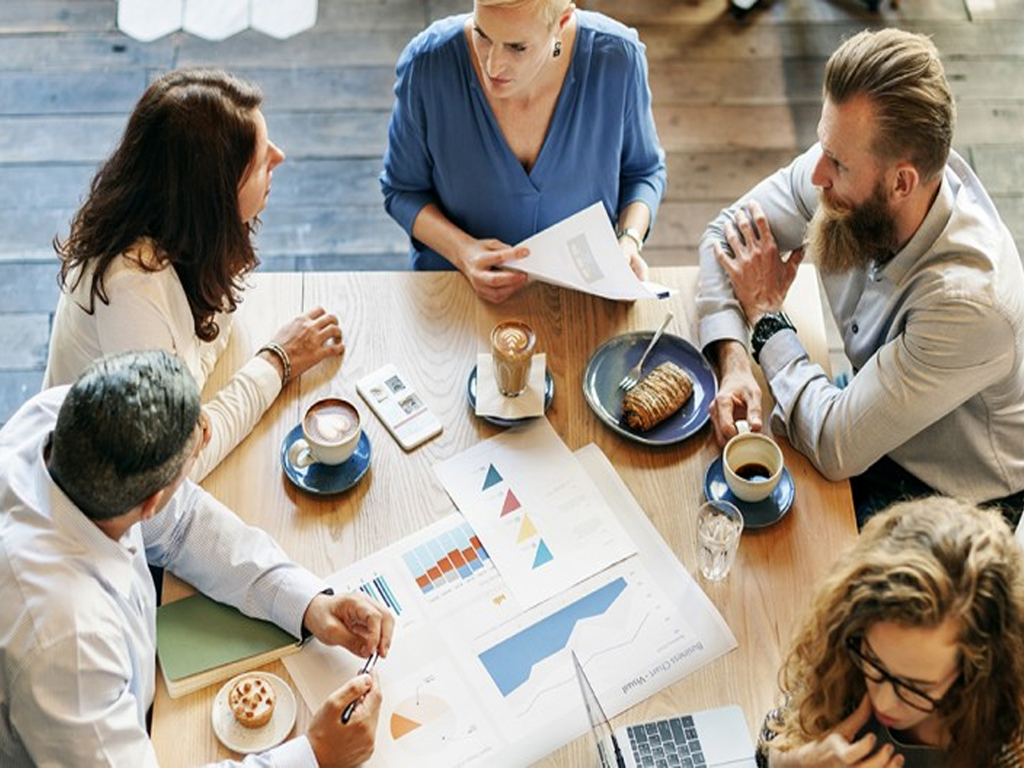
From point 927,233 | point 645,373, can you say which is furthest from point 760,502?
point 927,233

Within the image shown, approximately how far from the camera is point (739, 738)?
1798 millimetres

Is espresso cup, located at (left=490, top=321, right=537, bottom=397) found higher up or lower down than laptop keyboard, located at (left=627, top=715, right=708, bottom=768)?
higher up

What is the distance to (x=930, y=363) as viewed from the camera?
2031 mm

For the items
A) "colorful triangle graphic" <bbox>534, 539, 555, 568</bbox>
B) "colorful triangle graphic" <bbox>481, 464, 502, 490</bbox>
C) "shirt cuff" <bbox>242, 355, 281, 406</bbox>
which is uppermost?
"shirt cuff" <bbox>242, 355, 281, 406</bbox>

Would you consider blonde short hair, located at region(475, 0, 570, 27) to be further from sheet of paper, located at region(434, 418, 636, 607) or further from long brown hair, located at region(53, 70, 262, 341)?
sheet of paper, located at region(434, 418, 636, 607)

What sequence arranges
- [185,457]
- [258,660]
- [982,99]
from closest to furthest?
[185,457] < [258,660] < [982,99]

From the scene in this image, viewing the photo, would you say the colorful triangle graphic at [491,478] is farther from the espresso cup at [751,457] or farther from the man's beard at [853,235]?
the man's beard at [853,235]

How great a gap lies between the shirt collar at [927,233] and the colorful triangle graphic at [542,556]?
29.5 inches

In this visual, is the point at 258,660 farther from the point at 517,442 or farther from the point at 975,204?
the point at 975,204

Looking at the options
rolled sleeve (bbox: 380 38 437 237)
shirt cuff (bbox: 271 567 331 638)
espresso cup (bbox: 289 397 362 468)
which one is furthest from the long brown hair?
shirt cuff (bbox: 271 567 331 638)

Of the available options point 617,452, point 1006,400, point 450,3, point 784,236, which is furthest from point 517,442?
point 450,3

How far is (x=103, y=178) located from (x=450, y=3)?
81.4 inches

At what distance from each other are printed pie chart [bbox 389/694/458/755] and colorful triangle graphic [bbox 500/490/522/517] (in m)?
0.33

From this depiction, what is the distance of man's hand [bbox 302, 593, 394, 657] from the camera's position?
1.84 metres
